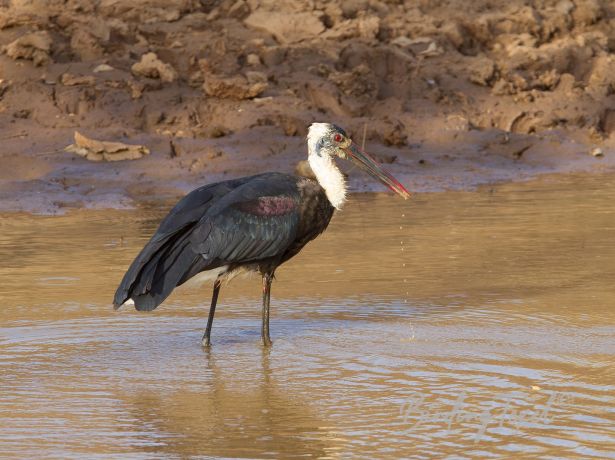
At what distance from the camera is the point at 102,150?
42.0ft

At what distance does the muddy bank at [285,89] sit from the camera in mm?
12922

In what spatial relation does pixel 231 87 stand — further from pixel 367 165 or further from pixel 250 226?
pixel 250 226

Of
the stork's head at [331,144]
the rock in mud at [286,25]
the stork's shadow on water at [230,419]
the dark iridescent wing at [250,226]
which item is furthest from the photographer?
the rock in mud at [286,25]

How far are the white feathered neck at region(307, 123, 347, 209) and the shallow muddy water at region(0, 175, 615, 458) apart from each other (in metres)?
0.74

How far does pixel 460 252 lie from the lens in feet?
30.8

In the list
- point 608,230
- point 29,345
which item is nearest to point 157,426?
point 29,345

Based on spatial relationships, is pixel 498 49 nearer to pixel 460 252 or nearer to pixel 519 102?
pixel 519 102

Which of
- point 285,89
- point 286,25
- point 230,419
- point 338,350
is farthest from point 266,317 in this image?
point 286,25

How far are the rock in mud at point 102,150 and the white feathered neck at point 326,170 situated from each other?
5.83m

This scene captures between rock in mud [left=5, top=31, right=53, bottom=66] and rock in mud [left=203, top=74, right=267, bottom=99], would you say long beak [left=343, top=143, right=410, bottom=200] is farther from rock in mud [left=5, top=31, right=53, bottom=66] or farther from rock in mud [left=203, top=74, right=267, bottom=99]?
rock in mud [left=5, top=31, right=53, bottom=66]

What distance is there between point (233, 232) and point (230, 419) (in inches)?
59.6

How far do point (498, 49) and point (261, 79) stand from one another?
11.9 ft

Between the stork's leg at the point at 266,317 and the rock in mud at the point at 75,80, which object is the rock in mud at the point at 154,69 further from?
the stork's leg at the point at 266,317

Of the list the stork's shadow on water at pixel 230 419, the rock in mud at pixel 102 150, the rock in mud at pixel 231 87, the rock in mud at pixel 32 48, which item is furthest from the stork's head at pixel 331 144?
the rock in mud at pixel 32 48
